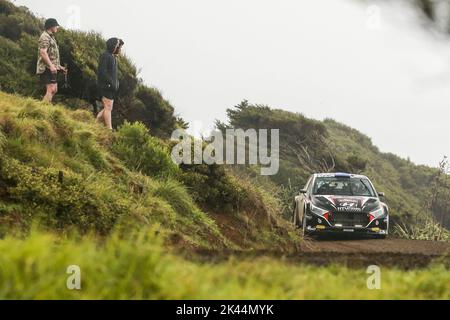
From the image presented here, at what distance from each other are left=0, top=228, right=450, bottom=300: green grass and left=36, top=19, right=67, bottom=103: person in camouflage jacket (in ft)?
32.1

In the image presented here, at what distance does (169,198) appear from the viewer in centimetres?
1439

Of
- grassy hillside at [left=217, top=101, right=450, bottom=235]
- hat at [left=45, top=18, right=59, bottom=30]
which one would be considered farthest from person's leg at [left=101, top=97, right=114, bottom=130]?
grassy hillside at [left=217, top=101, right=450, bottom=235]

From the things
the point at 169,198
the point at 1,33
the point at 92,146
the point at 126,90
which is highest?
the point at 1,33

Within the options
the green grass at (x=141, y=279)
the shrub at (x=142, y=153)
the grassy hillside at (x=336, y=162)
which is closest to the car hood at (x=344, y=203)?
the shrub at (x=142, y=153)

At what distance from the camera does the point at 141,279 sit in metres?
6.19

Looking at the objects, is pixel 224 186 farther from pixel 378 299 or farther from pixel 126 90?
pixel 378 299

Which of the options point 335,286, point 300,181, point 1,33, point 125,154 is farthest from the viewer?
point 300,181

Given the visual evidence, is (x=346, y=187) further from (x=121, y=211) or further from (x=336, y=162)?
(x=336, y=162)

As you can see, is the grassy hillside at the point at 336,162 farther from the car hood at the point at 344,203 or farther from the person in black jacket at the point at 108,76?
the person in black jacket at the point at 108,76

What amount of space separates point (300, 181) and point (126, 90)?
54.0 feet

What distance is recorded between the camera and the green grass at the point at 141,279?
19.6 ft
